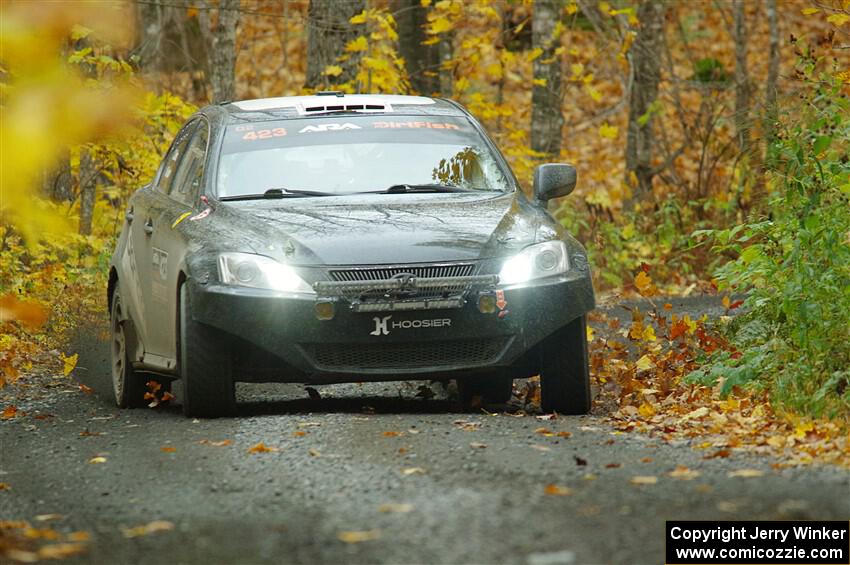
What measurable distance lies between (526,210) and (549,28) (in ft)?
35.7

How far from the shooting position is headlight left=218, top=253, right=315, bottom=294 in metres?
7.71

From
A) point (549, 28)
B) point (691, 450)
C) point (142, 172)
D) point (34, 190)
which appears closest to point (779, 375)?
point (691, 450)

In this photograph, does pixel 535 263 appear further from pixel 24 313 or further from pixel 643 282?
pixel 24 313

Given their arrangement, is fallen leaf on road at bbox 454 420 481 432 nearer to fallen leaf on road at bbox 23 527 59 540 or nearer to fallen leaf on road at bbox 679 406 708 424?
fallen leaf on road at bbox 679 406 708 424

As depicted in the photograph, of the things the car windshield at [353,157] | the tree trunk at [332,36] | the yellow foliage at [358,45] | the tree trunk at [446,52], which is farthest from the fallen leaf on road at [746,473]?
the tree trunk at [446,52]

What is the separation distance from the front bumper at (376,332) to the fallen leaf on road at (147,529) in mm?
2321

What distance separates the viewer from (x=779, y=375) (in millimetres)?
7984

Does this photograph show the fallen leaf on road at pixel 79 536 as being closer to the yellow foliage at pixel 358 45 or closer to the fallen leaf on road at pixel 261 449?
the fallen leaf on road at pixel 261 449

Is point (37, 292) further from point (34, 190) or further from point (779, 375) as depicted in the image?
point (34, 190)

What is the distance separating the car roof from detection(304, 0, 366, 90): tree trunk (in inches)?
266

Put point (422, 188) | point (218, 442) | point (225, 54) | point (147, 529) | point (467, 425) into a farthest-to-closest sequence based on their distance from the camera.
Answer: point (225, 54) < point (422, 188) < point (467, 425) < point (218, 442) < point (147, 529)

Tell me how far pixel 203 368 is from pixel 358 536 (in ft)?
10.0

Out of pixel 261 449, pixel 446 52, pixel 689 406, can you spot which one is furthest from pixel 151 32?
pixel 261 449

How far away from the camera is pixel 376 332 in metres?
7.73
